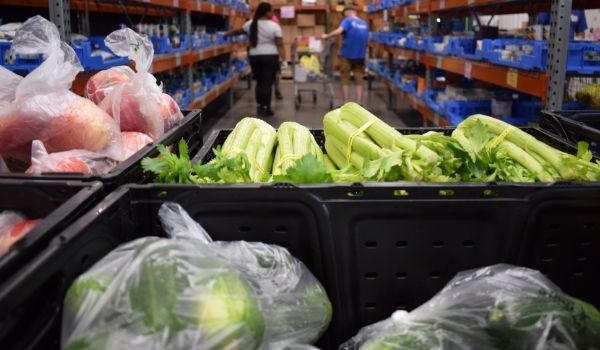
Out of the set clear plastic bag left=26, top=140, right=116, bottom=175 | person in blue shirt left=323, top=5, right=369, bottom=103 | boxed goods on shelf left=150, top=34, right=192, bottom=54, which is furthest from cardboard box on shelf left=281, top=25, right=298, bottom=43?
clear plastic bag left=26, top=140, right=116, bottom=175

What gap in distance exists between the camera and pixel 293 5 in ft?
44.6

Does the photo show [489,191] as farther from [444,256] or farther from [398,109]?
[398,109]

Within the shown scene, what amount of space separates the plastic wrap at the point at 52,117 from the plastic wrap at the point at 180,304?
555 millimetres

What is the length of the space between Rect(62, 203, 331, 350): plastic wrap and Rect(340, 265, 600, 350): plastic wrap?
0.45 ft

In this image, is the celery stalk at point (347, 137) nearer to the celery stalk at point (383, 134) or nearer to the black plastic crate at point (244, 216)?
the celery stalk at point (383, 134)

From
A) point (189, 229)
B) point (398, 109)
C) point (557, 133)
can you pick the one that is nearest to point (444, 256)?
point (189, 229)

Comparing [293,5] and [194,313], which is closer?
[194,313]

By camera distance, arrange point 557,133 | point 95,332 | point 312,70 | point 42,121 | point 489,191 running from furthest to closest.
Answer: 1. point 312,70
2. point 557,133
3. point 42,121
4. point 489,191
5. point 95,332

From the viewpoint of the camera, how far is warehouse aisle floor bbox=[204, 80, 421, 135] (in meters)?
7.63

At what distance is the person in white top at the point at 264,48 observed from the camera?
7.55 meters

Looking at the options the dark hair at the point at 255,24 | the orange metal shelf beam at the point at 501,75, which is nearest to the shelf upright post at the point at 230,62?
the dark hair at the point at 255,24

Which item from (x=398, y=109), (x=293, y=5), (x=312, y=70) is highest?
(x=293, y=5)

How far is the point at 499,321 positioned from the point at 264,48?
7.14 metres

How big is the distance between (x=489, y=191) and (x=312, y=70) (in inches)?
350
